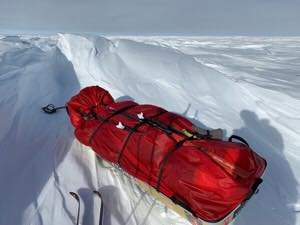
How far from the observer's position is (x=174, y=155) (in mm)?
2148

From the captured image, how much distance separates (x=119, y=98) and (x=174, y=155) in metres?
2.41

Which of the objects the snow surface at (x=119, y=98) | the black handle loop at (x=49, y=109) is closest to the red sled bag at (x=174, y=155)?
the snow surface at (x=119, y=98)

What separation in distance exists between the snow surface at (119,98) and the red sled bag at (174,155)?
11.6 inches

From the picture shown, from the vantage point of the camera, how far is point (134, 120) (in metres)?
2.59

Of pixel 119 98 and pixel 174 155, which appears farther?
pixel 119 98

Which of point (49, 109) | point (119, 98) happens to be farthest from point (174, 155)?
point (119, 98)

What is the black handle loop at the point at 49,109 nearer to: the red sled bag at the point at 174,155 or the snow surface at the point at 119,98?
the snow surface at the point at 119,98

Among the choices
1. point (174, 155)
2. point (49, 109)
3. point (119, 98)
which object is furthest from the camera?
point (119, 98)

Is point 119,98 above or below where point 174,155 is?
below

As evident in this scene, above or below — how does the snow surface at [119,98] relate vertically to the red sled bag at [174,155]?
below

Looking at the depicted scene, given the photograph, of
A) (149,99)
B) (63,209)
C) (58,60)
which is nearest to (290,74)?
(149,99)

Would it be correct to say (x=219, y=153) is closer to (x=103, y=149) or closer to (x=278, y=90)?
(x=103, y=149)

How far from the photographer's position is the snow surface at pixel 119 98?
2449 millimetres

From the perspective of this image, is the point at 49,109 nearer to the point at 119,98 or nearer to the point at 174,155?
the point at 119,98
